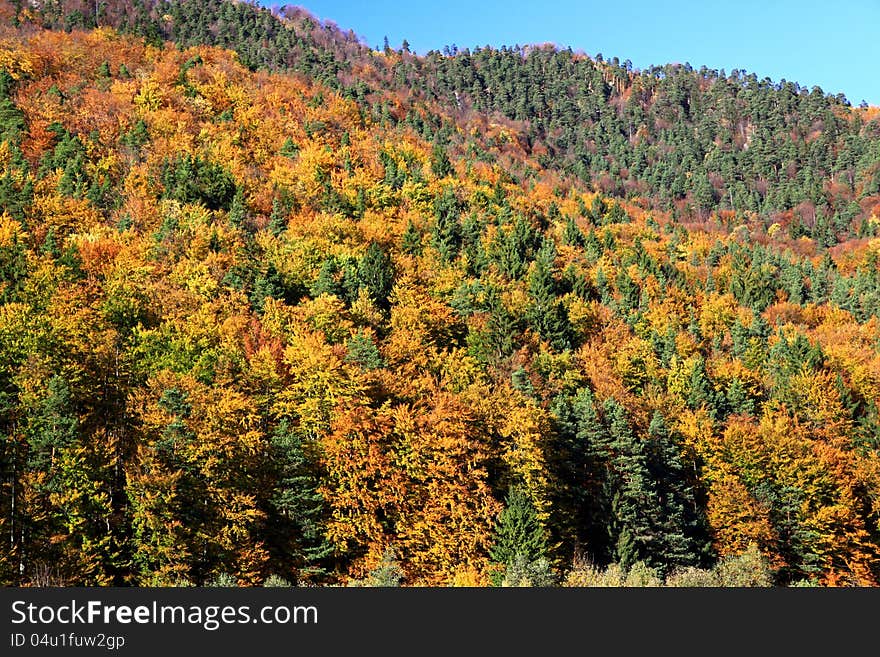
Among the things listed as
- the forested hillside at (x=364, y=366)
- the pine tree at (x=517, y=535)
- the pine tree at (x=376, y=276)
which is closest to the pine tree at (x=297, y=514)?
the forested hillside at (x=364, y=366)

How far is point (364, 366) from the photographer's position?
62938 millimetres

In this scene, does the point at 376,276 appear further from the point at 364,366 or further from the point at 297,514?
the point at 297,514

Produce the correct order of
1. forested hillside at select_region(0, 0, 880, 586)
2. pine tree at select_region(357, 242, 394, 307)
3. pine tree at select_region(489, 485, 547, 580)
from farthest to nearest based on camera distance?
pine tree at select_region(357, 242, 394, 307) → pine tree at select_region(489, 485, 547, 580) → forested hillside at select_region(0, 0, 880, 586)

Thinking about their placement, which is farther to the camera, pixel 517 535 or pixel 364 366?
pixel 364 366

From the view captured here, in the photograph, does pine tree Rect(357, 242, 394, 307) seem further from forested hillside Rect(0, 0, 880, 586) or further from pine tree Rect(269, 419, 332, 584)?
pine tree Rect(269, 419, 332, 584)

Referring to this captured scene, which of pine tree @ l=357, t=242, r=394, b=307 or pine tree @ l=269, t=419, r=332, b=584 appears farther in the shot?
pine tree @ l=357, t=242, r=394, b=307

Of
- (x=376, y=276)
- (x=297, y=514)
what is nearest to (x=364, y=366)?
(x=297, y=514)

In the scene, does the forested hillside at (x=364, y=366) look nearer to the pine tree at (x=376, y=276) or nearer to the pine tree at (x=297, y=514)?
the pine tree at (x=297, y=514)

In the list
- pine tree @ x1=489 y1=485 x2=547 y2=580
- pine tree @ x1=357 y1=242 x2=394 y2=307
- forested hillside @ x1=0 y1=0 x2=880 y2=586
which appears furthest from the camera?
pine tree @ x1=357 y1=242 x2=394 y2=307

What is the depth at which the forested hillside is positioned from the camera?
1753 inches

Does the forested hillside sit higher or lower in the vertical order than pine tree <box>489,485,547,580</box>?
higher

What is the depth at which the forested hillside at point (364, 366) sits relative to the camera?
44.5m

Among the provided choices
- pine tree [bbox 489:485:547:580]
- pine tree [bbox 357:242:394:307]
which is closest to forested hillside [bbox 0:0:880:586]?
pine tree [bbox 489:485:547:580]

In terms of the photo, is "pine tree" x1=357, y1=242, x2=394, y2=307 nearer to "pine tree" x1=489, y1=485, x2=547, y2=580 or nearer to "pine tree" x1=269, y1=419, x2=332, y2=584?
"pine tree" x1=269, y1=419, x2=332, y2=584
